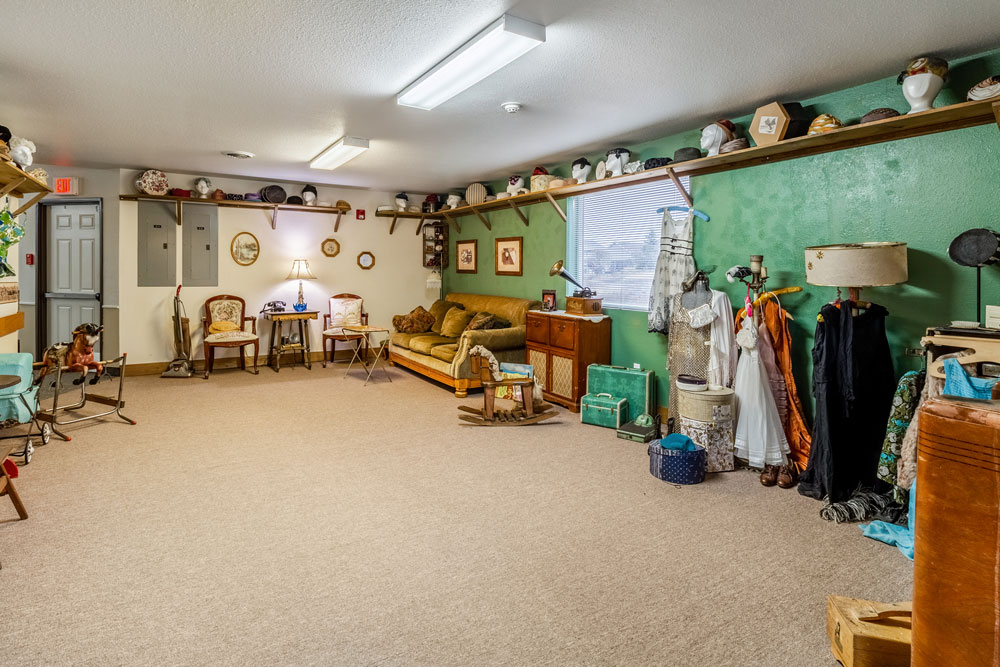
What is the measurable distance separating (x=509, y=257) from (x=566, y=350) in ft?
7.10

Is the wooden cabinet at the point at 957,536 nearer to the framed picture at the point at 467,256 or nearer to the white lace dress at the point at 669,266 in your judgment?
the white lace dress at the point at 669,266

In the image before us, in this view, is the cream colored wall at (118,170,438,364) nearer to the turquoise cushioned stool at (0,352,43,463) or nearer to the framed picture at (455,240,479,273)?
the framed picture at (455,240,479,273)

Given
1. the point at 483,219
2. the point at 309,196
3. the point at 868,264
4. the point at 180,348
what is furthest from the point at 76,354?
the point at 868,264

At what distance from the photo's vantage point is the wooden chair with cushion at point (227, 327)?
6.82 metres

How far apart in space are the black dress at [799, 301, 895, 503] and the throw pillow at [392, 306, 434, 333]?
5.10 metres

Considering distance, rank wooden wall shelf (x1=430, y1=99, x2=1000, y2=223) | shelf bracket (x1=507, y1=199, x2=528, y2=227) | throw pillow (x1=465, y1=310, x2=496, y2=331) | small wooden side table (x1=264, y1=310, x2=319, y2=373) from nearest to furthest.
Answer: wooden wall shelf (x1=430, y1=99, x2=1000, y2=223), throw pillow (x1=465, y1=310, x2=496, y2=331), shelf bracket (x1=507, y1=199, x2=528, y2=227), small wooden side table (x1=264, y1=310, x2=319, y2=373)

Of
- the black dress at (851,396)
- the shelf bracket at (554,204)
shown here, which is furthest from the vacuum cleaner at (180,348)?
the black dress at (851,396)

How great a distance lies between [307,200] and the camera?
767 centimetres

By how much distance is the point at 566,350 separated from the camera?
5473 millimetres

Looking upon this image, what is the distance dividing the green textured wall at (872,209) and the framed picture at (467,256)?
3467 mm

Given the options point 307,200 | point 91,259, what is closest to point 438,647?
point 307,200

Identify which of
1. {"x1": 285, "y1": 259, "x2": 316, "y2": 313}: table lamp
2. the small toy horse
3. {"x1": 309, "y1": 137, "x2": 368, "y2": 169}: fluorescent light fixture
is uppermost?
{"x1": 309, "y1": 137, "x2": 368, "y2": 169}: fluorescent light fixture

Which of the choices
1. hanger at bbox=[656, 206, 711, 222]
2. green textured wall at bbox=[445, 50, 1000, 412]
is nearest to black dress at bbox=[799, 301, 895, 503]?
green textured wall at bbox=[445, 50, 1000, 412]

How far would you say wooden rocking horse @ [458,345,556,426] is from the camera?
4859 millimetres
